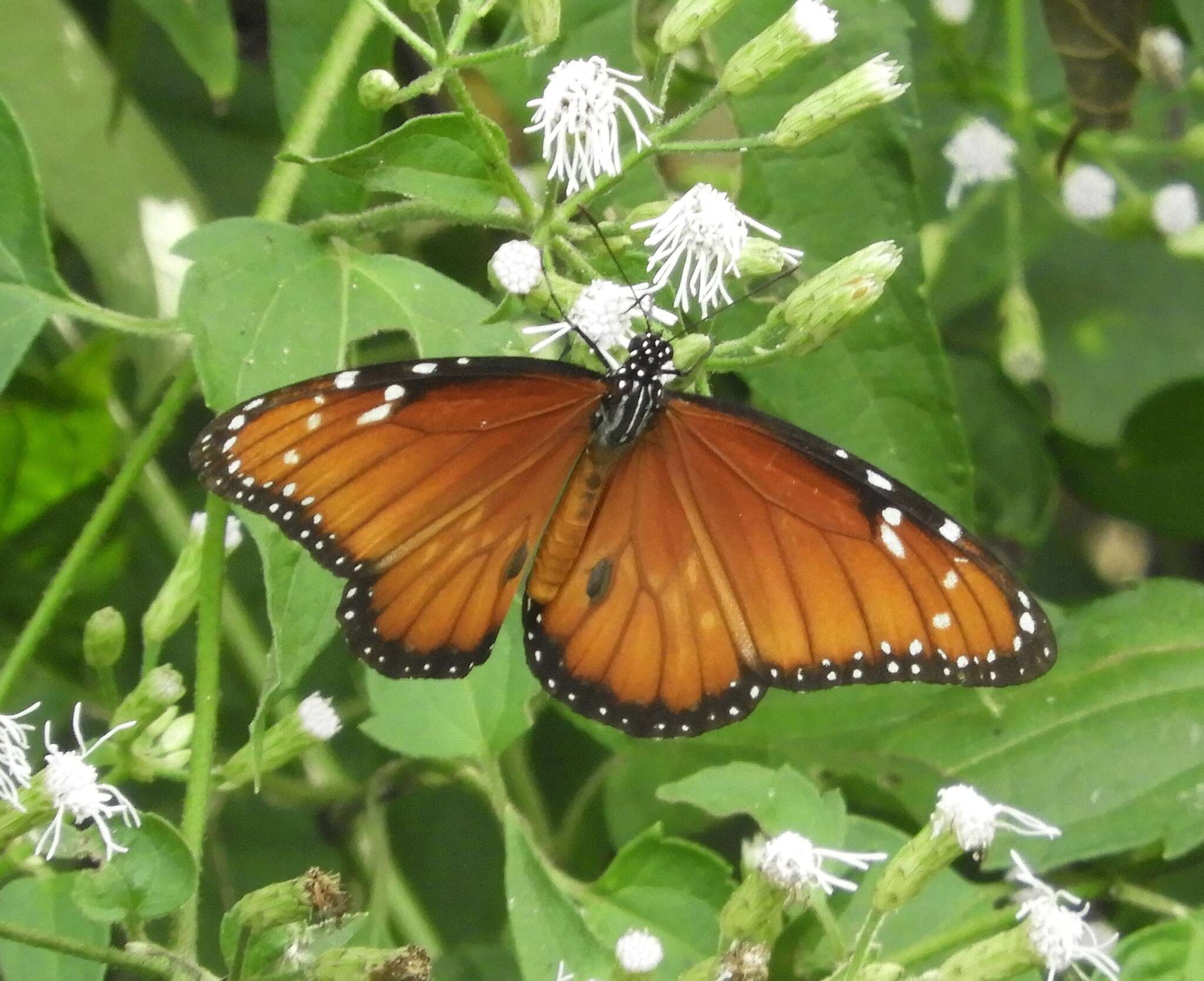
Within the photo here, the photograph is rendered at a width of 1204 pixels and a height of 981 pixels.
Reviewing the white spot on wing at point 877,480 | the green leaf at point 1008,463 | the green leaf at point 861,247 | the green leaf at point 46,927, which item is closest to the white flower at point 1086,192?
the green leaf at point 1008,463

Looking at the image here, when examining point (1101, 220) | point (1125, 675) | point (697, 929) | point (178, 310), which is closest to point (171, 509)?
point (178, 310)

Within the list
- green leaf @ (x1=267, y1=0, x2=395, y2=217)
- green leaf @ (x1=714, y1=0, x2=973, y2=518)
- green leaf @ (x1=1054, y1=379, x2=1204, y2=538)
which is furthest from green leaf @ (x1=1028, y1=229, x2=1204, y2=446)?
green leaf @ (x1=267, y1=0, x2=395, y2=217)

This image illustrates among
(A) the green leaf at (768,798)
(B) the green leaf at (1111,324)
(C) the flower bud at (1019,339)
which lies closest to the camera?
(A) the green leaf at (768,798)

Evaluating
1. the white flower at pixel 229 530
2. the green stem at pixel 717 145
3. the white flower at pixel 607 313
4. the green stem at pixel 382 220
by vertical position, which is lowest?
the white flower at pixel 229 530

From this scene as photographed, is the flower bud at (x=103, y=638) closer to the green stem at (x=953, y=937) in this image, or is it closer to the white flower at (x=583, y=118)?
the white flower at (x=583, y=118)

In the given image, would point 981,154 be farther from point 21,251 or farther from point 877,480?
point 21,251

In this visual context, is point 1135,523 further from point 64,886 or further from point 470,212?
point 64,886

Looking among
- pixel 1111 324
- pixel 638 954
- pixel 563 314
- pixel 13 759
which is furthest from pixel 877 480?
pixel 1111 324
